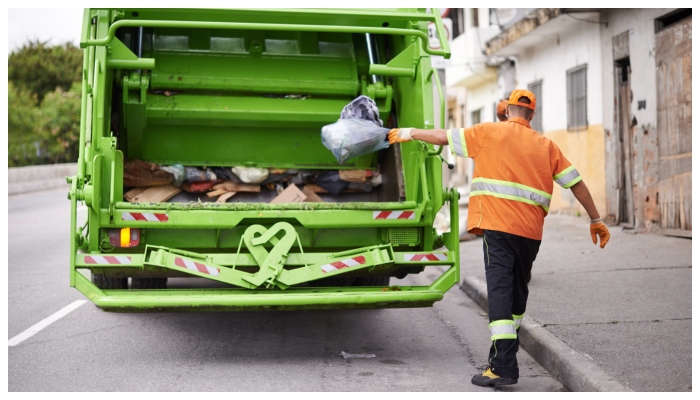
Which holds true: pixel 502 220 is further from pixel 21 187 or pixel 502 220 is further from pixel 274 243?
pixel 21 187

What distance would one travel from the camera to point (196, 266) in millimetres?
5094

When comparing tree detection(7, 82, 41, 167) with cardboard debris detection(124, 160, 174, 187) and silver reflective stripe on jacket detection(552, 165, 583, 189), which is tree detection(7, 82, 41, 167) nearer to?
cardboard debris detection(124, 160, 174, 187)

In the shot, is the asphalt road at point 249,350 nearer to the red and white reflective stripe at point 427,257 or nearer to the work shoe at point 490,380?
the work shoe at point 490,380

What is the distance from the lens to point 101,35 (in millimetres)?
5660

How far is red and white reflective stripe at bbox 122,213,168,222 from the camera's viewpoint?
5156 millimetres

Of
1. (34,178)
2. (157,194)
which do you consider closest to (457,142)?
(157,194)

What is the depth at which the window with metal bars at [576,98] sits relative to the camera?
1327 cm

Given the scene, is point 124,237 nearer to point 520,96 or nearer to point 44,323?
point 44,323

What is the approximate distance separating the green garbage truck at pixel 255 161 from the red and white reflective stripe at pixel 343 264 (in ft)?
0.04

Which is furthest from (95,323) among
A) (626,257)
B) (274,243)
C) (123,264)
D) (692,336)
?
(626,257)

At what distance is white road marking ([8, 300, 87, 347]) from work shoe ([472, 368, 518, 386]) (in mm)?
2920

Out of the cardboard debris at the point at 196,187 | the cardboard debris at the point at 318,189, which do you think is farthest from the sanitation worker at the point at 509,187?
the cardboard debris at the point at 196,187

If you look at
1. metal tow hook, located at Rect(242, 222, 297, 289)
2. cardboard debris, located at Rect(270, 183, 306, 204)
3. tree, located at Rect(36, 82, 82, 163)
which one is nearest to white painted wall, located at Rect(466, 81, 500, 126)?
cardboard debris, located at Rect(270, 183, 306, 204)
